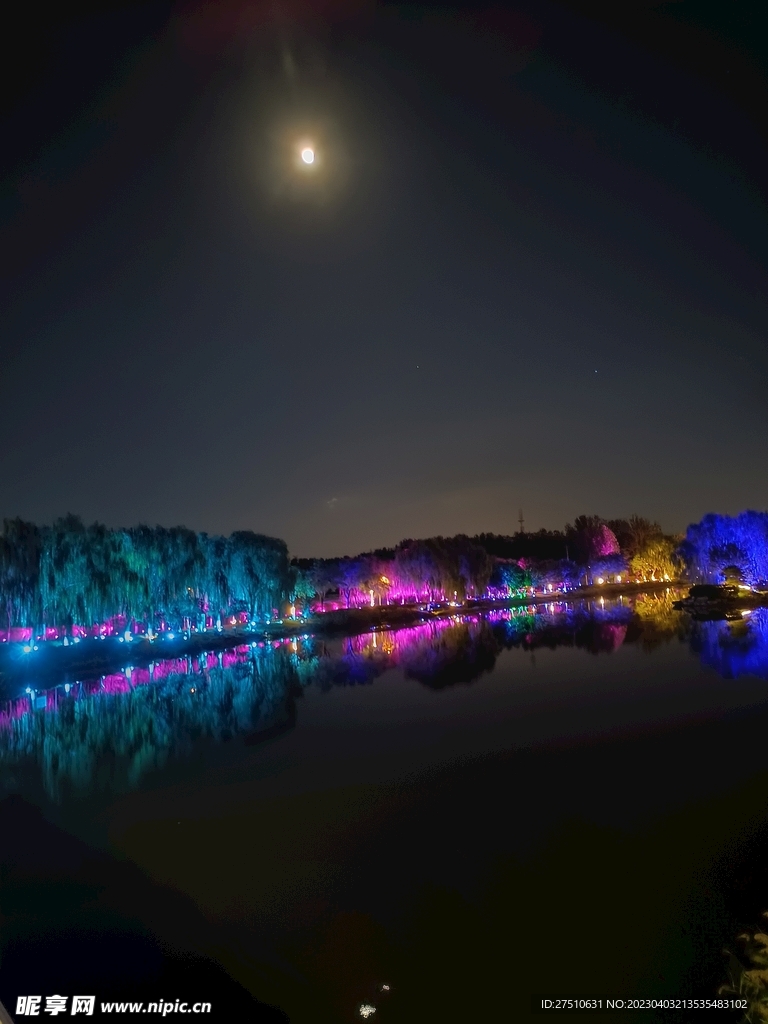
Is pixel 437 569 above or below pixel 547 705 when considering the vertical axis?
above

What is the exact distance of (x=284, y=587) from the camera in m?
67.1

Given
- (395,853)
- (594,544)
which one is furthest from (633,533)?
(395,853)

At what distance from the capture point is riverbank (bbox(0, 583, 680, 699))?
38.9m

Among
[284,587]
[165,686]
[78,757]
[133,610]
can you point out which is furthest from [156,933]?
[284,587]

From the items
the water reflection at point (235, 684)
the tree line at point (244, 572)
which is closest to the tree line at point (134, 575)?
the tree line at point (244, 572)

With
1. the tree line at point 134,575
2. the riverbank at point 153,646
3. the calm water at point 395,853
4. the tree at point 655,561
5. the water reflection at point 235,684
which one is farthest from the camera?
the tree at point 655,561

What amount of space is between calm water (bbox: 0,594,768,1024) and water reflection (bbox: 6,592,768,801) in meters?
0.25

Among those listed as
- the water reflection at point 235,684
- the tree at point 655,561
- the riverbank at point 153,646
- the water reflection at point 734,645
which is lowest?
the water reflection at point 734,645

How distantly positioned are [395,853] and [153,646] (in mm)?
45491

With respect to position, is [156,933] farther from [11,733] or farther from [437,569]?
[437,569]

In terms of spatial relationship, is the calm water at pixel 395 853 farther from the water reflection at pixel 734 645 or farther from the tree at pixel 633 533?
the tree at pixel 633 533

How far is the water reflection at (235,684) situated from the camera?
17531mm

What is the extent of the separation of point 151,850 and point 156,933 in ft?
10.3

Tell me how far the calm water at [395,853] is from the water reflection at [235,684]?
0.25 m
